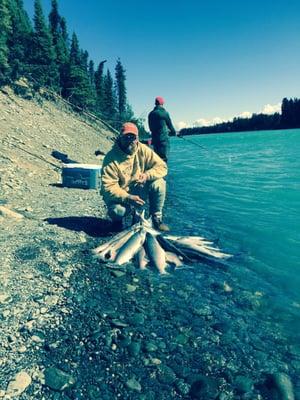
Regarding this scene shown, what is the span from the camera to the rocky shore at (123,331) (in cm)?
306

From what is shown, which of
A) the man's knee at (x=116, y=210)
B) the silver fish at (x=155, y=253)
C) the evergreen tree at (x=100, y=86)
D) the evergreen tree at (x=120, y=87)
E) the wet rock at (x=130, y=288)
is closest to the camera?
the wet rock at (x=130, y=288)

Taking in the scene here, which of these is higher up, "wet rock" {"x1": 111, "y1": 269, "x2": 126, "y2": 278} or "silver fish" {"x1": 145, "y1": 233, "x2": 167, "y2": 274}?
"silver fish" {"x1": 145, "y1": 233, "x2": 167, "y2": 274}

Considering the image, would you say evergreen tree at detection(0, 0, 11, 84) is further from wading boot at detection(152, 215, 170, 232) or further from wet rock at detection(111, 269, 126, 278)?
wet rock at detection(111, 269, 126, 278)

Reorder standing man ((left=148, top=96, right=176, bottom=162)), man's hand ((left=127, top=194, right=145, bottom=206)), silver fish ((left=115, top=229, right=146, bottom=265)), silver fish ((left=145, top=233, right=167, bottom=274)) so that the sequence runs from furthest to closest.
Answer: standing man ((left=148, top=96, right=176, bottom=162)), man's hand ((left=127, top=194, right=145, bottom=206)), silver fish ((left=115, top=229, right=146, bottom=265)), silver fish ((left=145, top=233, right=167, bottom=274))

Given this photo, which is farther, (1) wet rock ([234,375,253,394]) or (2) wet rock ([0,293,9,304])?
(2) wet rock ([0,293,9,304])

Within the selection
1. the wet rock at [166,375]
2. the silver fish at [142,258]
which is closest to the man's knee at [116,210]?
the silver fish at [142,258]

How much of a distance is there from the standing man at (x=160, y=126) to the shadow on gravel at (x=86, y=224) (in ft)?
14.0

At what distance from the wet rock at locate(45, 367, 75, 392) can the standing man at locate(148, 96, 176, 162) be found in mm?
8841

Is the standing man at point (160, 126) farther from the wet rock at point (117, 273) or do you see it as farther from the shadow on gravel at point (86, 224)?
the wet rock at point (117, 273)

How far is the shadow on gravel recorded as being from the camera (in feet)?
23.0

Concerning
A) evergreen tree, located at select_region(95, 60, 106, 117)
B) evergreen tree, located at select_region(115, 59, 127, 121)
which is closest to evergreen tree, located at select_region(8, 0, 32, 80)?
evergreen tree, located at select_region(95, 60, 106, 117)

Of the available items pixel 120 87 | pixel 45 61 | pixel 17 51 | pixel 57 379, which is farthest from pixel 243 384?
pixel 120 87

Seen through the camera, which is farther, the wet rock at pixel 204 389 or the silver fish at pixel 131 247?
the silver fish at pixel 131 247

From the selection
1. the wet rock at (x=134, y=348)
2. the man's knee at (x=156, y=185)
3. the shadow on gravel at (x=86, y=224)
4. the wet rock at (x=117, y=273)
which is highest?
the man's knee at (x=156, y=185)
